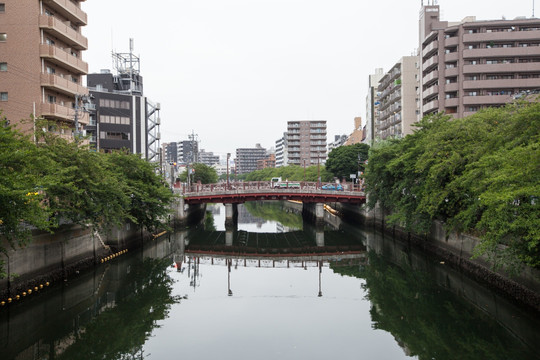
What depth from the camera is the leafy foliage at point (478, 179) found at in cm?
1608

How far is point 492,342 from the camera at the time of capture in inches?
644

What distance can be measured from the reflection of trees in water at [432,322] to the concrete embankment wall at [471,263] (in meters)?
1.79

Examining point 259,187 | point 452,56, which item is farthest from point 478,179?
point 452,56

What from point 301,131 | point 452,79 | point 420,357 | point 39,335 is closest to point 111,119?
point 452,79

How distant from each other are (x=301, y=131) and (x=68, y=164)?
140022 mm

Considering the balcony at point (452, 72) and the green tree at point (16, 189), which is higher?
the balcony at point (452, 72)

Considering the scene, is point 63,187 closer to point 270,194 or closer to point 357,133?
point 270,194

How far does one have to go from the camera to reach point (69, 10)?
127 ft

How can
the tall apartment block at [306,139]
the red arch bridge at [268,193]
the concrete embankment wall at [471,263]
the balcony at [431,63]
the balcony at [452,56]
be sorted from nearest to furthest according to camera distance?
the concrete embankment wall at [471,263] < the red arch bridge at [268,193] < the balcony at [452,56] < the balcony at [431,63] < the tall apartment block at [306,139]

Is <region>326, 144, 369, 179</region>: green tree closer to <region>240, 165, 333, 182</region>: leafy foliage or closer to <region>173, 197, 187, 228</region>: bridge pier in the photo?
<region>240, 165, 333, 182</region>: leafy foliage

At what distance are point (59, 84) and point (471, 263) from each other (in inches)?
1257

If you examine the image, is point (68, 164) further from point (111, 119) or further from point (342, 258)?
point (111, 119)

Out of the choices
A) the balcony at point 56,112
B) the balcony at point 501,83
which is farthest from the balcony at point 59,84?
the balcony at point 501,83

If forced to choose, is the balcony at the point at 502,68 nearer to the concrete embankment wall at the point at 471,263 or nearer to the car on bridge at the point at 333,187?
the car on bridge at the point at 333,187
